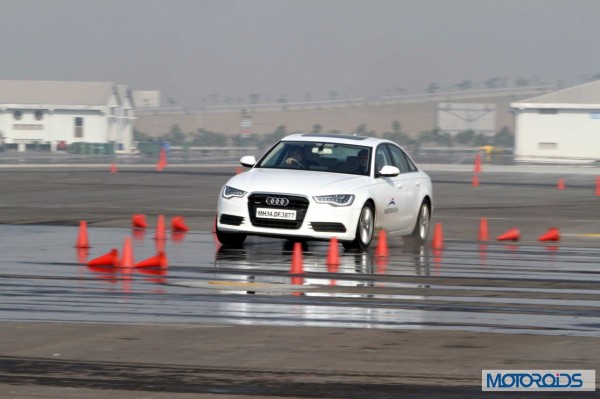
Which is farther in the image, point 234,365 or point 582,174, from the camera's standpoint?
point 582,174

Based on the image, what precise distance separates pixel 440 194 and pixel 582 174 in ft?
85.8

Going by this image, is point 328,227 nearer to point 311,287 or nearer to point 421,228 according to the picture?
point 421,228

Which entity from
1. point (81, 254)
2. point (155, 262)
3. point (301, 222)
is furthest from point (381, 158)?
point (155, 262)

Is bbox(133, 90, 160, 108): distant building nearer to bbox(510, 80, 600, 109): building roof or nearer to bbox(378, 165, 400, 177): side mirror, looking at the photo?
bbox(510, 80, 600, 109): building roof

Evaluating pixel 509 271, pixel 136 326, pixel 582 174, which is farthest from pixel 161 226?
pixel 582 174

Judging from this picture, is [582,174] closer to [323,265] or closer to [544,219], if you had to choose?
[544,219]

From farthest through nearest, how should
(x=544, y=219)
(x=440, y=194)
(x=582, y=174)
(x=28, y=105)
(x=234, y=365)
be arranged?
(x=28, y=105) < (x=582, y=174) < (x=440, y=194) < (x=544, y=219) < (x=234, y=365)

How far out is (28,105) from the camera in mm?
101625

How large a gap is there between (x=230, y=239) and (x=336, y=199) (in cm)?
162

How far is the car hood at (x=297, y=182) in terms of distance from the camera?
54.6 ft

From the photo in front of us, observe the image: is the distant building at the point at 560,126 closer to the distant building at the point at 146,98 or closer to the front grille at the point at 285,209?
the distant building at the point at 146,98

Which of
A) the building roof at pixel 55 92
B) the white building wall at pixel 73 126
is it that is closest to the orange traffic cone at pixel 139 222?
the white building wall at pixel 73 126

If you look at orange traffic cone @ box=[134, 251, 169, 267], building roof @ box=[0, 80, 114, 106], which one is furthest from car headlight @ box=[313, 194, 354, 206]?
building roof @ box=[0, 80, 114, 106]

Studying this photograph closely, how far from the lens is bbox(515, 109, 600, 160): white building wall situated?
90438 millimetres
